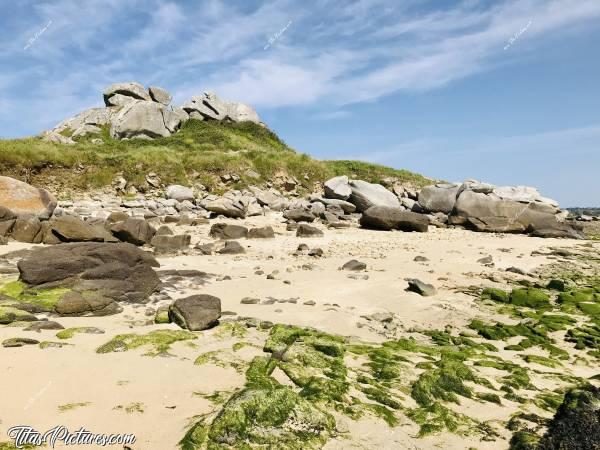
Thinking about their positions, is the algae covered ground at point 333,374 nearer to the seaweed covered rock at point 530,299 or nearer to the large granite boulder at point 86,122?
the seaweed covered rock at point 530,299


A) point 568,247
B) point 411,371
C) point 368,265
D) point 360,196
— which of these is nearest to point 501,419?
point 411,371

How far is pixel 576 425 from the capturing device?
12.7 ft

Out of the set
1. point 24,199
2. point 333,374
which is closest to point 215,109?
point 24,199

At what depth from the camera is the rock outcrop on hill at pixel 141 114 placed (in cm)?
4028

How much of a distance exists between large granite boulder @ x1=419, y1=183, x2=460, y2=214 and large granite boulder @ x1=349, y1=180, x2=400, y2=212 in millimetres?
2229

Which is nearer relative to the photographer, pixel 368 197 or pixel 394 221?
pixel 394 221

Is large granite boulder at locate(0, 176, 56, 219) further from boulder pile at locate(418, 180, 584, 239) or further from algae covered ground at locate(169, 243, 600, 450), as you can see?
boulder pile at locate(418, 180, 584, 239)

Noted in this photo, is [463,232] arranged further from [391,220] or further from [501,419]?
[501,419]

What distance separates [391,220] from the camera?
2069cm

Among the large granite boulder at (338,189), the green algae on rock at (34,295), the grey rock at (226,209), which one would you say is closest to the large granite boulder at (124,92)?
the large granite boulder at (338,189)

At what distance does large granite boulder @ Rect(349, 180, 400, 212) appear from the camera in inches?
1009

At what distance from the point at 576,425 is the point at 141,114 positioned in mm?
42665

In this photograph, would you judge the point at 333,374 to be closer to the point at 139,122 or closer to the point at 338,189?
the point at 338,189

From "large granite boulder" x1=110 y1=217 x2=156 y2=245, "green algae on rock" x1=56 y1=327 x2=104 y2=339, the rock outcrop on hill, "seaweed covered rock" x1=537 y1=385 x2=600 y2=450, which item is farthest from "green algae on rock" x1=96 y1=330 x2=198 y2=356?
the rock outcrop on hill
